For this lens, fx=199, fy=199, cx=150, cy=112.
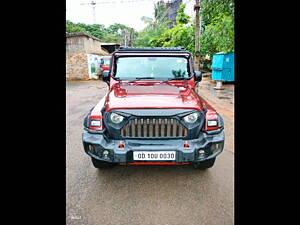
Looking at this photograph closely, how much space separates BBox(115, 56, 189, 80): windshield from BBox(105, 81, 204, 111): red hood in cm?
40

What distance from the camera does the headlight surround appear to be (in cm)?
248

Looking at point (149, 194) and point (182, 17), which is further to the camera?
→ point (182, 17)

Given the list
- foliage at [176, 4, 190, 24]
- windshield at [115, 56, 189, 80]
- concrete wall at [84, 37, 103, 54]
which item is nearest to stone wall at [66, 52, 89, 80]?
concrete wall at [84, 37, 103, 54]

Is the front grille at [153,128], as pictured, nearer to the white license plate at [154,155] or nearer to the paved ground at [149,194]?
the white license plate at [154,155]

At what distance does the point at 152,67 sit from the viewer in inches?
143

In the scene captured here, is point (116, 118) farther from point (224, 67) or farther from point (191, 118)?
point (224, 67)

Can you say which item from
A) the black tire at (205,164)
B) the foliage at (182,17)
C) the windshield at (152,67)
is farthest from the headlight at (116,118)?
the foliage at (182,17)

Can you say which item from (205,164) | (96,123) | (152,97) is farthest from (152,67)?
(205,164)

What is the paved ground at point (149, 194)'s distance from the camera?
2.12m

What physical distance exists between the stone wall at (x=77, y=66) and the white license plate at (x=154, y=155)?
16.7 meters

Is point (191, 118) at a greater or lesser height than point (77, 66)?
lesser

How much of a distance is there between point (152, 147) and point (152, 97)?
675 millimetres
